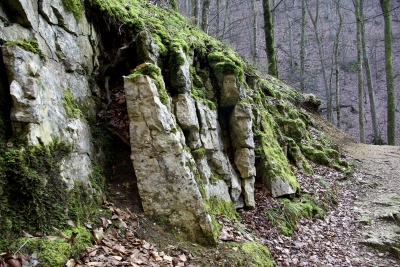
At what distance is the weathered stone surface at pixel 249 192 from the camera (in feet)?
19.9

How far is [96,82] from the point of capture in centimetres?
497

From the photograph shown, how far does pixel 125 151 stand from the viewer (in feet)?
15.3

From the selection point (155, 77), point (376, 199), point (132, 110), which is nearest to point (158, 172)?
point (132, 110)

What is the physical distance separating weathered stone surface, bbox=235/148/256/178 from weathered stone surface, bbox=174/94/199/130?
1.56 meters

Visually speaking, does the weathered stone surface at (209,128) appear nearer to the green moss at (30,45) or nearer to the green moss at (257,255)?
the green moss at (257,255)

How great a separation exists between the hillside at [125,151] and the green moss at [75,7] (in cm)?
3

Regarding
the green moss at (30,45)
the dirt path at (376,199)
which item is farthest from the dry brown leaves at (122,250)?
the dirt path at (376,199)

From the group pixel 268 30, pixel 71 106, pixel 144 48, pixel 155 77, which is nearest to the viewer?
pixel 71 106

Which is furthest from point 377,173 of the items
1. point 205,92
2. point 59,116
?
point 59,116

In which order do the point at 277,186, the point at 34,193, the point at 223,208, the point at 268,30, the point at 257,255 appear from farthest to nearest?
the point at 268,30
the point at 277,186
the point at 223,208
the point at 257,255
the point at 34,193

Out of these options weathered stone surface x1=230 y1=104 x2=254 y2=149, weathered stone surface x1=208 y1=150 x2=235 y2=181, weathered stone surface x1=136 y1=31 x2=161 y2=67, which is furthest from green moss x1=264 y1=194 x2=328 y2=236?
weathered stone surface x1=136 y1=31 x2=161 y2=67

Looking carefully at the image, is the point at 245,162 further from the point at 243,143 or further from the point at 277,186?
the point at 277,186

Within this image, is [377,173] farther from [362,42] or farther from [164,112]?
[362,42]

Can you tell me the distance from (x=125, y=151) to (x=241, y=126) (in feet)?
9.50
